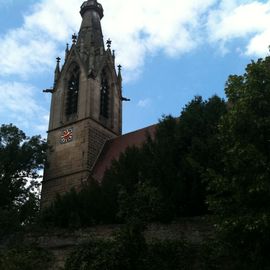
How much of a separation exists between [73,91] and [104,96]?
2187 mm

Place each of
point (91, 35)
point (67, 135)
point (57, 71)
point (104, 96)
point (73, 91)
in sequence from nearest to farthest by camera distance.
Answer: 1. point (67, 135)
2. point (73, 91)
3. point (104, 96)
4. point (57, 71)
5. point (91, 35)

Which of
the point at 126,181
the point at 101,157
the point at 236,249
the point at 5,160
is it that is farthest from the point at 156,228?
the point at 101,157

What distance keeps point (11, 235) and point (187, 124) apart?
7.93 meters

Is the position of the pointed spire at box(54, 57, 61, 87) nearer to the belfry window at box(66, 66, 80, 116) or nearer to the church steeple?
the belfry window at box(66, 66, 80, 116)

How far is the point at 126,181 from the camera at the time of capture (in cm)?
2120

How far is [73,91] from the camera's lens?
3644 cm

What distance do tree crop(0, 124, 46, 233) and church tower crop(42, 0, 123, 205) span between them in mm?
2282

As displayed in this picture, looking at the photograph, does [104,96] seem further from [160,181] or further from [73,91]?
[160,181]

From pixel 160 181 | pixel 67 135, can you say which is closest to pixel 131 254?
pixel 160 181

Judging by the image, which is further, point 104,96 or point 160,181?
point 104,96

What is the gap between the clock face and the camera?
33.8 m

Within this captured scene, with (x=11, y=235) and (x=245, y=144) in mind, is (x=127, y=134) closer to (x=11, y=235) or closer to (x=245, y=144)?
(x=11, y=235)

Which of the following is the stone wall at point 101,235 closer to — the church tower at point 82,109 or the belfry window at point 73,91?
the church tower at point 82,109

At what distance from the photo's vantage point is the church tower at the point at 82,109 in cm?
3234
